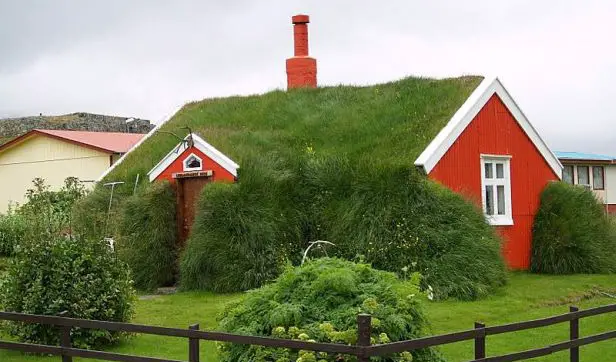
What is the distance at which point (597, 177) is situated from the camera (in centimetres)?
4362

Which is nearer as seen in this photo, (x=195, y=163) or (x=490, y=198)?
(x=195, y=163)

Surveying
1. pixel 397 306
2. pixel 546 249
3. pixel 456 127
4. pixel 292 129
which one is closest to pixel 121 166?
pixel 292 129

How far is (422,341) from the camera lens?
25.2 feet

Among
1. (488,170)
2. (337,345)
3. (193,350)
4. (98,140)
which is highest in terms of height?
(98,140)

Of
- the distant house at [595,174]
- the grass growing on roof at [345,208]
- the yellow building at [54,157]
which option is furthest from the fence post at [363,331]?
the distant house at [595,174]

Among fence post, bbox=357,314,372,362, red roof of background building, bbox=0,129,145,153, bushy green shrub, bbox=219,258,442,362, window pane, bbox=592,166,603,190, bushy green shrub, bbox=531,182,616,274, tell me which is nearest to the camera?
fence post, bbox=357,314,372,362

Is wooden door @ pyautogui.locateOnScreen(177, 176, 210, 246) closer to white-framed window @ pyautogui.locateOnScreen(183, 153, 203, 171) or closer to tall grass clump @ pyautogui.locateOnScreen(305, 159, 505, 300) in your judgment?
white-framed window @ pyautogui.locateOnScreen(183, 153, 203, 171)

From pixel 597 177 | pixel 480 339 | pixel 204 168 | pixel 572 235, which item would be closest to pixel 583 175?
pixel 597 177

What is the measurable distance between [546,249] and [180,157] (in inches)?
332

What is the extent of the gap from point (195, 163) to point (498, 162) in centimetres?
686

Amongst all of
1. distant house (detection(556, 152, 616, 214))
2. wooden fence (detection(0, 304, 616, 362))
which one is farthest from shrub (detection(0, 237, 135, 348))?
distant house (detection(556, 152, 616, 214))

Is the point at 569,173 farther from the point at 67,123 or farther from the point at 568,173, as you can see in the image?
the point at 67,123

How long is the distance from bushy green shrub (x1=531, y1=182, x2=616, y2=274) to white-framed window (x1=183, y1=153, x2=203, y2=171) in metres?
7.86

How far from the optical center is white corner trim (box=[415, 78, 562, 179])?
18.2 m
